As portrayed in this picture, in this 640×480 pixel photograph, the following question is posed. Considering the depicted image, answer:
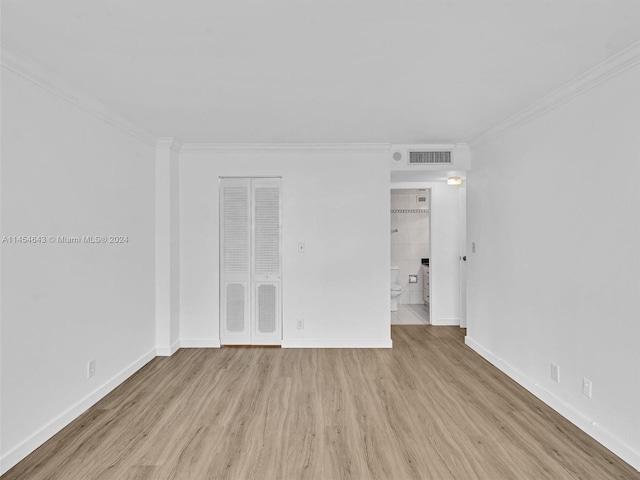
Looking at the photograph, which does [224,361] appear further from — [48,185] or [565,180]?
[565,180]

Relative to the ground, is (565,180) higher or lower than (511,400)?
higher

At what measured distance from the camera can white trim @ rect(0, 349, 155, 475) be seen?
6.96ft

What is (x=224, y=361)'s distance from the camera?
3.89 metres

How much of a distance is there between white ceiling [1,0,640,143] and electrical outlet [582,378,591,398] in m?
2.18

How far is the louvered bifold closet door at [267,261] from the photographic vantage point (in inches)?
173

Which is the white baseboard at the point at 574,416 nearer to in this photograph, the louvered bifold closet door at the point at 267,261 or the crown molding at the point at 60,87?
the louvered bifold closet door at the point at 267,261

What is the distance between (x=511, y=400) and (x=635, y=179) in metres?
1.95

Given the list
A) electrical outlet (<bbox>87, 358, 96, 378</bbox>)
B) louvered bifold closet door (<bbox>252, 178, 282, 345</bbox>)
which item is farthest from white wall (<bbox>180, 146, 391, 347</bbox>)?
electrical outlet (<bbox>87, 358, 96, 378</bbox>)

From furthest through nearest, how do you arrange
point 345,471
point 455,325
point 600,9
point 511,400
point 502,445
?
point 455,325, point 511,400, point 502,445, point 345,471, point 600,9

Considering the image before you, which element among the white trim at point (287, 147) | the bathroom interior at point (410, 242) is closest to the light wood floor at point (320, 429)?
the white trim at point (287, 147)

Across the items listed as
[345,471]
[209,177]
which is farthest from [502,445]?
[209,177]

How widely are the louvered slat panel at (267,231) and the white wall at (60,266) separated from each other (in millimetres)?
1361

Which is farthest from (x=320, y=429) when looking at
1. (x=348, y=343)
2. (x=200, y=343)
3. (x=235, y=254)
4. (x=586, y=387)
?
(x=235, y=254)

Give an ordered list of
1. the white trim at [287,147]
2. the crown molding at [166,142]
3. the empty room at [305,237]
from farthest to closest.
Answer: the white trim at [287,147] < the crown molding at [166,142] < the empty room at [305,237]
